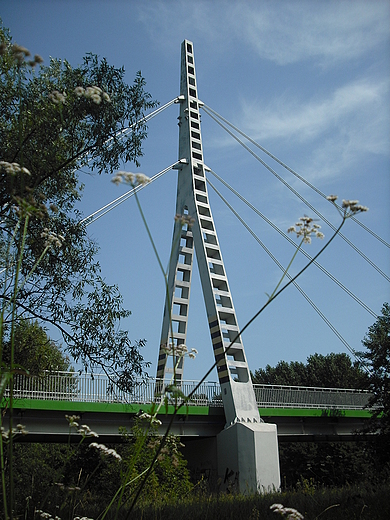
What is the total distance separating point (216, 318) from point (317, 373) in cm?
3987

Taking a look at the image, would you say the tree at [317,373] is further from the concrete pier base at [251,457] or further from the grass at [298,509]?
the grass at [298,509]

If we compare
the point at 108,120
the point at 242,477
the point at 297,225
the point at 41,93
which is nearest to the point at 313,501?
the point at 297,225

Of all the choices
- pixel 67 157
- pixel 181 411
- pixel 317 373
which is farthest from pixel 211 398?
pixel 317 373

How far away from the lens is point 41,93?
11445 millimetres

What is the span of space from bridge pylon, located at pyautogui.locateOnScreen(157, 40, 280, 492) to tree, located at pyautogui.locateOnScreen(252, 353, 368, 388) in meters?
36.2

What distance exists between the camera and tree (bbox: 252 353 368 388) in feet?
195

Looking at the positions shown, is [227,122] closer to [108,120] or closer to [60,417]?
[60,417]

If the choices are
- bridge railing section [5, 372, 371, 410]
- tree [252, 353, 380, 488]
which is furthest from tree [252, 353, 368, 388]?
bridge railing section [5, 372, 371, 410]

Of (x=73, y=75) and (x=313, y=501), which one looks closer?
(x=313, y=501)

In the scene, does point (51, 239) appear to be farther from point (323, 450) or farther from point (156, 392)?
point (323, 450)

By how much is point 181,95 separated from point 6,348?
70.7 ft

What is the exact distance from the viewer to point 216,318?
25.1 metres

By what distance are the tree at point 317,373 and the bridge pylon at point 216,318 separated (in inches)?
1425

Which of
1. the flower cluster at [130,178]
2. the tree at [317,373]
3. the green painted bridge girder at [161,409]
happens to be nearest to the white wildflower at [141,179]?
the flower cluster at [130,178]
